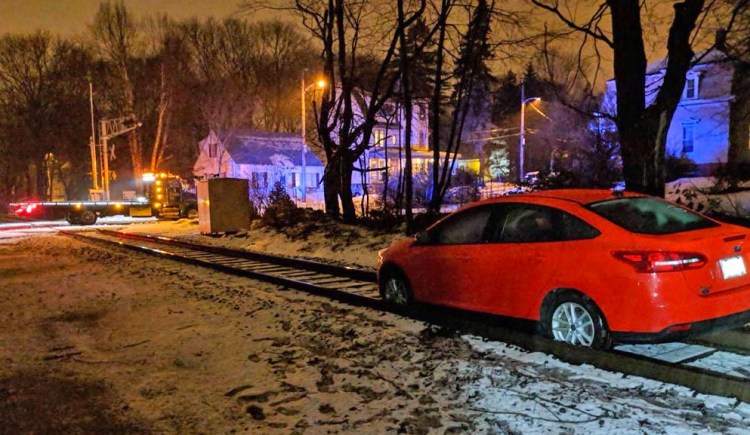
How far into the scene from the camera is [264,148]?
A: 181 ft

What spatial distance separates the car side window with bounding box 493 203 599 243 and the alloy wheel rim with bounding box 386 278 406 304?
1.94 m

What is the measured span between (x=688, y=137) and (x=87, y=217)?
39124 mm

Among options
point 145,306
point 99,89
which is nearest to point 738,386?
point 145,306

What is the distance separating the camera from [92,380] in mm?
5391

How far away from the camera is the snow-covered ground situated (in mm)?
4184

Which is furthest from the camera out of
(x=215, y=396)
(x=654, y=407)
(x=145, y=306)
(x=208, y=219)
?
(x=208, y=219)

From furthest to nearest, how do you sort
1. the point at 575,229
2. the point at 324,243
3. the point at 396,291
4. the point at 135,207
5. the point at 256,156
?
the point at 256,156
the point at 135,207
the point at 324,243
the point at 396,291
the point at 575,229

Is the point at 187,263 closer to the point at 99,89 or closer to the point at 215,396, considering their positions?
the point at 215,396

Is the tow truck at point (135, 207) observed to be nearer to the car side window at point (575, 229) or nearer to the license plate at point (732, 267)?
the car side window at point (575, 229)

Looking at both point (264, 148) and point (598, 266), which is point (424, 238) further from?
point (264, 148)

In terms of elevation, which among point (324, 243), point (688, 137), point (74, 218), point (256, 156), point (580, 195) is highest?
point (688, 137)

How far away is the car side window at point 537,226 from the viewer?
17.9 feet

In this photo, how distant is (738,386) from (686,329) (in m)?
0.68

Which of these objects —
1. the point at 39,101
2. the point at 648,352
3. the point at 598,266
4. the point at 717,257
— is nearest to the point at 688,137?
the point at 648,352
